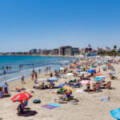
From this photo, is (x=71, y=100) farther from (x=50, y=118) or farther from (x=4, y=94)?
(x=4, y=94)

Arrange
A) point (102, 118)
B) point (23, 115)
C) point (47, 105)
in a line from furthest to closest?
1. point (47, 105)
2. point (23, 115)
3. point (102, 118)

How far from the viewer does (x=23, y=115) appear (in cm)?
862

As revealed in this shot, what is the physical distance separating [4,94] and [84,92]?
670 centimetres

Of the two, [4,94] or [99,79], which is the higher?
[99,79]

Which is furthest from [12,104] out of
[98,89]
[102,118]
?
[98,89]

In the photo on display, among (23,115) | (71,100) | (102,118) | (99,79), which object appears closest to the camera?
(102,118)

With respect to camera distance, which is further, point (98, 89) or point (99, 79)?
point (99, 79)

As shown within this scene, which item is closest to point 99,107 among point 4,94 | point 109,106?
point 109,106

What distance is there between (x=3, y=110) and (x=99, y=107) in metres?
A: 5.74

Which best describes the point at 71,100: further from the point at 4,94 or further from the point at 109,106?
the point at 4,94

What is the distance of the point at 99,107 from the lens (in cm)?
953

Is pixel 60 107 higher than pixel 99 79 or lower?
lower

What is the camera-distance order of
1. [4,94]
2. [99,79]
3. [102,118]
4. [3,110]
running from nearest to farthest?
[102,118]
[3,110]
[4,94]
[99,79]

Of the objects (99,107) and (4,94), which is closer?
(99,107)
